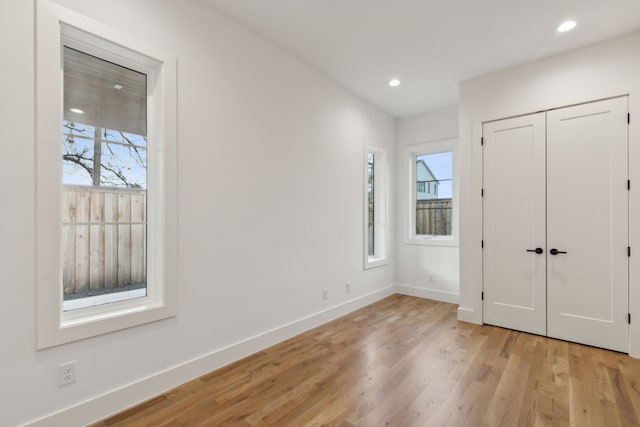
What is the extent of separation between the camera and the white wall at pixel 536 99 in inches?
114

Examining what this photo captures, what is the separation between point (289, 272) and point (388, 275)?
91.9 inches

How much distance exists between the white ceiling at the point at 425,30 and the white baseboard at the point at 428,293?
10.1 feet

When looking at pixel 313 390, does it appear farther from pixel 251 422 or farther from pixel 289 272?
pixel 289 272

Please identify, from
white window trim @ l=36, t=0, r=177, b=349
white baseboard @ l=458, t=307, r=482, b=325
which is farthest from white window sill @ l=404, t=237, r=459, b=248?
white window trim @ l=36, t=0, r=177, b=349

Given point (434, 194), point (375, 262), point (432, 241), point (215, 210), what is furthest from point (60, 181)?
point (434, 194)

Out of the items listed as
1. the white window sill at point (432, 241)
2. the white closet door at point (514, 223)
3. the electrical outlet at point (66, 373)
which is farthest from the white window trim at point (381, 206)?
the electrical outlet at point (66, 373)

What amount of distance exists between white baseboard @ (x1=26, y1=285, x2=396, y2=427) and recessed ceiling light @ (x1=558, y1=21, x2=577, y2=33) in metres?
3.74

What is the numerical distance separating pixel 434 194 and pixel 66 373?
4821mm

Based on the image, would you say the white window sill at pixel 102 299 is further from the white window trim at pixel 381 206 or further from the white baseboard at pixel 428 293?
the white baseboard at pixel 428 293

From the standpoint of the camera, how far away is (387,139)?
509 cm

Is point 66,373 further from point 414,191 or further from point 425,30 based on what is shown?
point 414,191

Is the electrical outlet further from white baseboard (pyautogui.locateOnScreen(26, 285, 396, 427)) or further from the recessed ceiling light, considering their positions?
the recessed ceiling light

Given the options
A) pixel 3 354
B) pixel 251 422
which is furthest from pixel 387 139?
pixel 3 354

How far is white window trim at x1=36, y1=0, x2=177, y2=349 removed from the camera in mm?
1738
